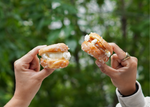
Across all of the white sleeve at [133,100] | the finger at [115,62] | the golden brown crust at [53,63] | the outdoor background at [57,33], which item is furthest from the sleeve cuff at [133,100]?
the outdoor background at [57,33]

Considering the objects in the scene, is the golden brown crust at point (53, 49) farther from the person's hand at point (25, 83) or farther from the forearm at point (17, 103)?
the forearm at point (17, 103)

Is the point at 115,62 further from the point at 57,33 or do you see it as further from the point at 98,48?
the point at 57,33

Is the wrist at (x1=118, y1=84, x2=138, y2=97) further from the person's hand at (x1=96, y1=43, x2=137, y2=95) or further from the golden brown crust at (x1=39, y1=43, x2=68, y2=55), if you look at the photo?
the golden brown crust at (x1=39, y1=43, x2=68, y2=55)

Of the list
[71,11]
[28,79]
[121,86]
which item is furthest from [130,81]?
[71,11]

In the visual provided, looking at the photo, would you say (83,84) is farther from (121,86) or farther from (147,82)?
(121,86)

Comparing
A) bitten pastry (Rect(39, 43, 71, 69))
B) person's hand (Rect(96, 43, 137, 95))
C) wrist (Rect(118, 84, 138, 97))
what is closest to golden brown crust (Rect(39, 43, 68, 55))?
bitten pastry (Rect(39, 43, 71, 69))

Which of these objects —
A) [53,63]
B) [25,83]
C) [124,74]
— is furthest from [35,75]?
[124,74]
